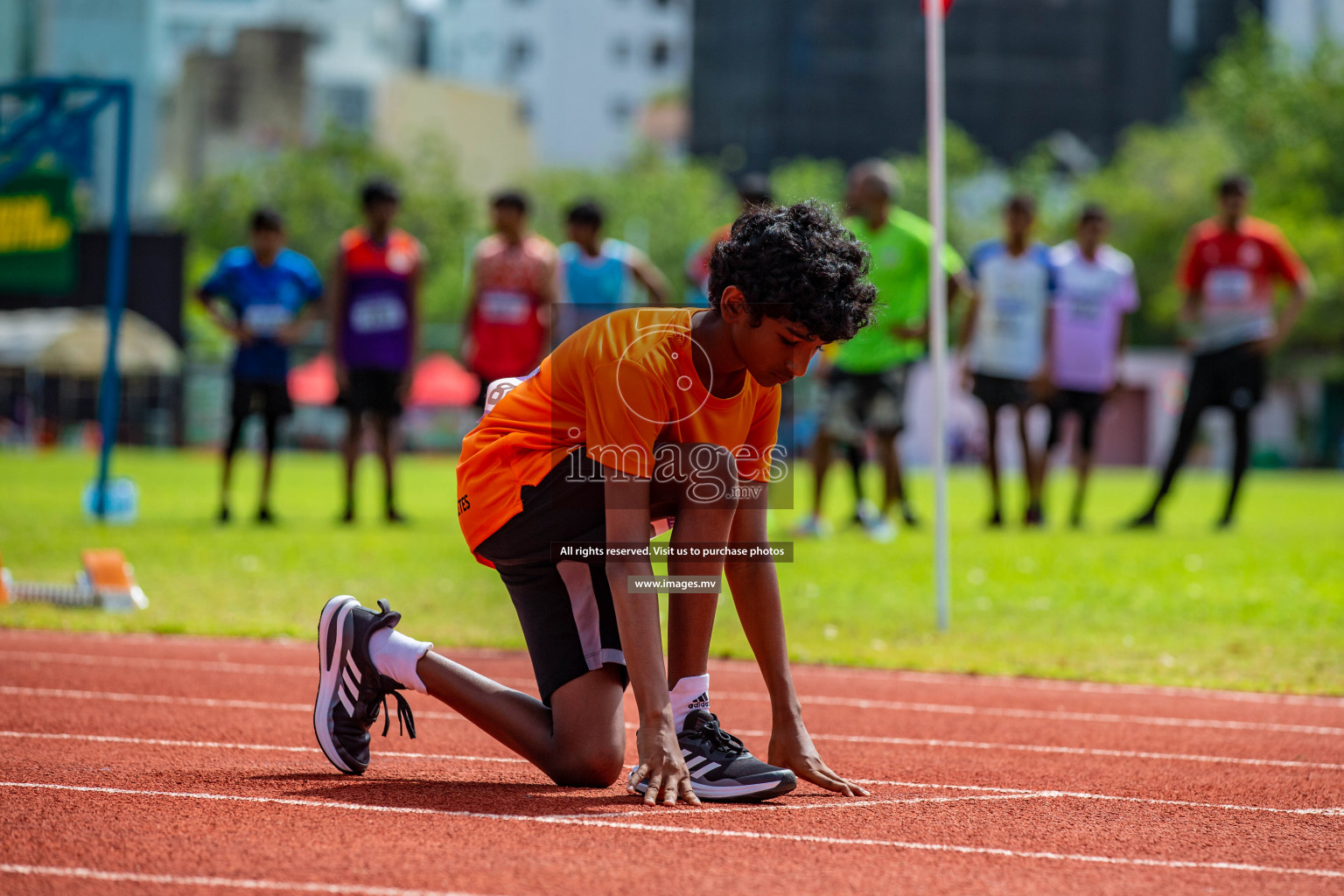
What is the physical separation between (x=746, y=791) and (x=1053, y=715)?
2030 millimetres

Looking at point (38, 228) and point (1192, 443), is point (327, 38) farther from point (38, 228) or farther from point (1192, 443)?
point (1192, 443)

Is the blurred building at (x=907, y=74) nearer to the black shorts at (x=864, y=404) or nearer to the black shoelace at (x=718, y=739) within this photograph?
the black shorts at (x=864, y=404)

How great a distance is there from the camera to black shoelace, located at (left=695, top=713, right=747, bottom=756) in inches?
145

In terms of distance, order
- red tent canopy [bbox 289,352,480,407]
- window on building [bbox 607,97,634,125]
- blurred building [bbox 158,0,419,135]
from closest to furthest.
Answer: red tent canopy [bbox 289,352,480,407] < blurred building [bbox 158,0,419,135] < window on building [bbox 607,97,634,125]

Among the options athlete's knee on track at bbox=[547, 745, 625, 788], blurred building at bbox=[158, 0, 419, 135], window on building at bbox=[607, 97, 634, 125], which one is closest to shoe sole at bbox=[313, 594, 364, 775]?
athlete's knee on track at bbox=[547, 745, 625, 788]

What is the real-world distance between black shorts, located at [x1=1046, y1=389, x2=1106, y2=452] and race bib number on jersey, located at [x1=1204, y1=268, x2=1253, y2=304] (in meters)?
1.09

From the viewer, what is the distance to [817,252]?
3484mm

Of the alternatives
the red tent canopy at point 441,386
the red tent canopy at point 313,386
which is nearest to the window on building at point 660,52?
the red tent canopy at point 441,386

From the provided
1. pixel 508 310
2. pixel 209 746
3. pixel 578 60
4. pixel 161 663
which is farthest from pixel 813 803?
pixel 578 60

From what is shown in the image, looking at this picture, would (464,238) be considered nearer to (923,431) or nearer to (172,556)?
(923,431)

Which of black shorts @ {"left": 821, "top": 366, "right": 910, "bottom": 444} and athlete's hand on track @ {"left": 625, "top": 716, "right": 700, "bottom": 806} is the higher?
black shorts @ {"left": 821, "top": 366, "right": 910, "bottom": 444}

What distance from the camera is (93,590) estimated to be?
23.9ft

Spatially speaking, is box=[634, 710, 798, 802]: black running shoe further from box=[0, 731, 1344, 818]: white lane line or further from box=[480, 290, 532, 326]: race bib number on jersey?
box=[480, 290, 532, 326]: race bib number on jersey

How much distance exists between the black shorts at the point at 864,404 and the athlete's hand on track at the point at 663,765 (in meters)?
7.12
